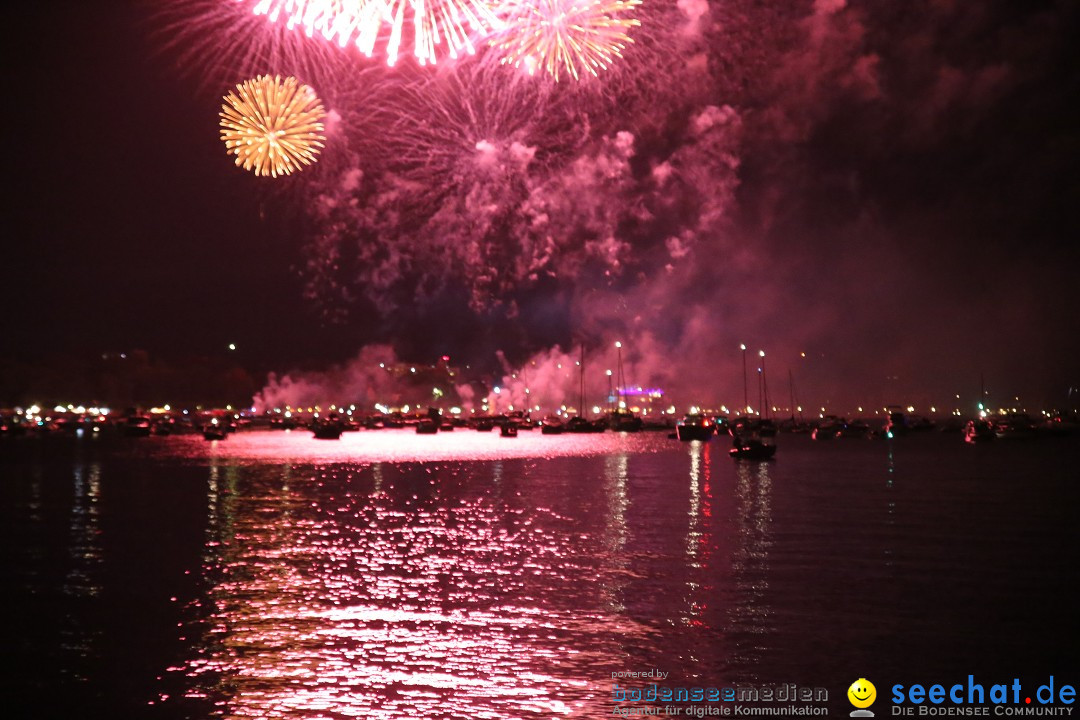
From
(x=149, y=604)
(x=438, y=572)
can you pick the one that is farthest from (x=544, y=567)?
(x=149, y=604)

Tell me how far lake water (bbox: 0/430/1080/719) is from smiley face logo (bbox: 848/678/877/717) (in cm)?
14

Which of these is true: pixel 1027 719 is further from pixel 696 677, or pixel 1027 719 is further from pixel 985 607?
pixel 985 607

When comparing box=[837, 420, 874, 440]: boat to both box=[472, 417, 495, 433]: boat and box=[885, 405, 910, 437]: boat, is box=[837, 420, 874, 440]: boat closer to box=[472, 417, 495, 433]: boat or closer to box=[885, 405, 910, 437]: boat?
box=[885, 405, 910, 437]: boat

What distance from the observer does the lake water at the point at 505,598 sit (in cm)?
1041

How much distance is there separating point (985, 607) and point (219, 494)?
86.1 ft

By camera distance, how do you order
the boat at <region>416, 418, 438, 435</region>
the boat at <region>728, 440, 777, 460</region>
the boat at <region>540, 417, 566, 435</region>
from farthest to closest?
the boat at <region>416, 418, 438, 435</region>, the boat at <region>540, 417, 566, 435</region>, the boat at <region>728, 440, 777, 460</region>

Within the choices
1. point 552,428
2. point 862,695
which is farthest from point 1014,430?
point 862,695

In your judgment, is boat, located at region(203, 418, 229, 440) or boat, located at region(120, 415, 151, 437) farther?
boat, located at region(120, 415, 151, 437)

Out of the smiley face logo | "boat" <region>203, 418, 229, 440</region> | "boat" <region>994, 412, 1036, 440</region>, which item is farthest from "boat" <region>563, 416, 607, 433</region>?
the smiley face logo

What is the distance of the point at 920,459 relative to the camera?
188 ft

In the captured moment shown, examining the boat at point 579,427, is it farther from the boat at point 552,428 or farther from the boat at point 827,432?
the boat at point 827,432

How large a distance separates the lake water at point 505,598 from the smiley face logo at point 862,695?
138 millimetres

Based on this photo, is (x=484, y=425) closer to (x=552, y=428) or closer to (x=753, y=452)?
(x=552, y=428)

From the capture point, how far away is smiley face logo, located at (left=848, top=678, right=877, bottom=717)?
961 cm
